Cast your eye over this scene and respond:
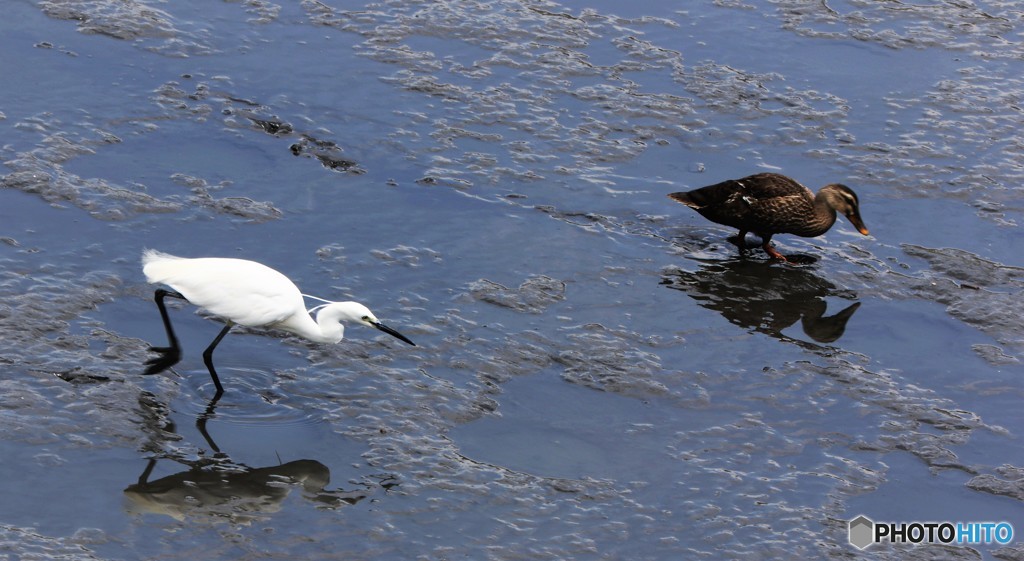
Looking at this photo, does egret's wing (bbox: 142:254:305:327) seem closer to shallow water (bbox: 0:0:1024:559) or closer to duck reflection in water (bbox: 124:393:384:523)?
shallow water (bbox: 0:0:1024:559)

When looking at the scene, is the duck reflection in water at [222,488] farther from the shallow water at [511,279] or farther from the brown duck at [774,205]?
the brown duck at [774,205]

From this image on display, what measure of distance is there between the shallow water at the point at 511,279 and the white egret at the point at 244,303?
0.29 metres

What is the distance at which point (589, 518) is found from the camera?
679cm

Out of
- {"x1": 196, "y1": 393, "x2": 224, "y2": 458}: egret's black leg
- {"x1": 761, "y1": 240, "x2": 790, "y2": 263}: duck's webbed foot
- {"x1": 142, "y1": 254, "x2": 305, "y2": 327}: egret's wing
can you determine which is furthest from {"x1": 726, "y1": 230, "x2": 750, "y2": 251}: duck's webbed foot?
{"x1": 196, "y1": 393, "x2": 224, "y2": 458}: egret's black leg

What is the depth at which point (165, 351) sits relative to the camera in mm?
7883

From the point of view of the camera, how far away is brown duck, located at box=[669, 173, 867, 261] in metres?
9.76

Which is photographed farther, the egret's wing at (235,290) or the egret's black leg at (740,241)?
the egret's black leg at (740,241)

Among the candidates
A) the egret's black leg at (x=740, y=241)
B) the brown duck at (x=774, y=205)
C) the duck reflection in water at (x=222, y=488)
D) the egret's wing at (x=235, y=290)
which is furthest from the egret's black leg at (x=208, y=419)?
the egret's black leg at (x=740, y=241)

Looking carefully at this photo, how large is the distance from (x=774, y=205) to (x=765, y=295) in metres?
0.74

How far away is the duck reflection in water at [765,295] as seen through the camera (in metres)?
9.12

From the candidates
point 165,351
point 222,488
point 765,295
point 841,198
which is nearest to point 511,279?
point 765,295

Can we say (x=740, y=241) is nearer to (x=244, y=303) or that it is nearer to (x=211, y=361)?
(x=244, y=303)

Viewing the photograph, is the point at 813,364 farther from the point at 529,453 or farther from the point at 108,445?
the point at 108,445

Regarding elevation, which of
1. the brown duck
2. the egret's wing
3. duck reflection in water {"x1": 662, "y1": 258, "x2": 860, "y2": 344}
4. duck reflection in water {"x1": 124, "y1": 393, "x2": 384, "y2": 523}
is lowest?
duck reflection in water {"x1": 124, "y1": 393, "x2": 384, "y2": 523}
